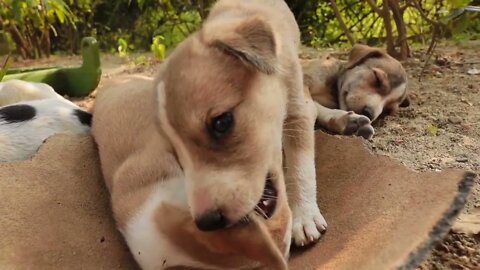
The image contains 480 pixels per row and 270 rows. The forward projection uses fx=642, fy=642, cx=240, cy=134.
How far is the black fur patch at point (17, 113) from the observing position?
10.7 feet

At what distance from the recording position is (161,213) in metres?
2.30

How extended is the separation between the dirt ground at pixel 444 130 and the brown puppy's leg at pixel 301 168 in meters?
0.47

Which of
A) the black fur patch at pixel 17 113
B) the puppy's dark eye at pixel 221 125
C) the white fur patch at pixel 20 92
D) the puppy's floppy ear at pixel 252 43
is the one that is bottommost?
the white fur patch at pixel 20 92

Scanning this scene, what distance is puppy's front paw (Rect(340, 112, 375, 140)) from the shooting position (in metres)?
3.69

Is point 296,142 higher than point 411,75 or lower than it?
higher

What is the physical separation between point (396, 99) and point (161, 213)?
8.40ft

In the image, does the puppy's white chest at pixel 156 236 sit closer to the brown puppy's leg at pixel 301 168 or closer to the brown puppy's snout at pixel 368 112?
the brown puppy's leg at pixel 301 168

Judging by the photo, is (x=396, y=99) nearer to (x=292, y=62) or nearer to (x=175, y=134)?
(x=292, y=62)

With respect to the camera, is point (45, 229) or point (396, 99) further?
point (396, 99)

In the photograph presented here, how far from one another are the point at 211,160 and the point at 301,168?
0.78 meters

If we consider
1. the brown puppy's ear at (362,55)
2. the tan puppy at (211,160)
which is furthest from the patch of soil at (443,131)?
the tan puppy at (211,160)

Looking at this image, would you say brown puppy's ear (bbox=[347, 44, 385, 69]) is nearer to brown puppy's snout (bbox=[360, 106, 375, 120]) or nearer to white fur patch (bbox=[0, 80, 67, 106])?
brown puppy's snout (bbox=[360, 106, 375, 120])

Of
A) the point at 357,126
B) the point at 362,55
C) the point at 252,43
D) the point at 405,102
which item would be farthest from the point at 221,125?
the point at 362,55

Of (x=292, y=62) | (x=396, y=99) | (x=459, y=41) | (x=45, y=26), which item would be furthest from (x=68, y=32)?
(x=292, y=62)
